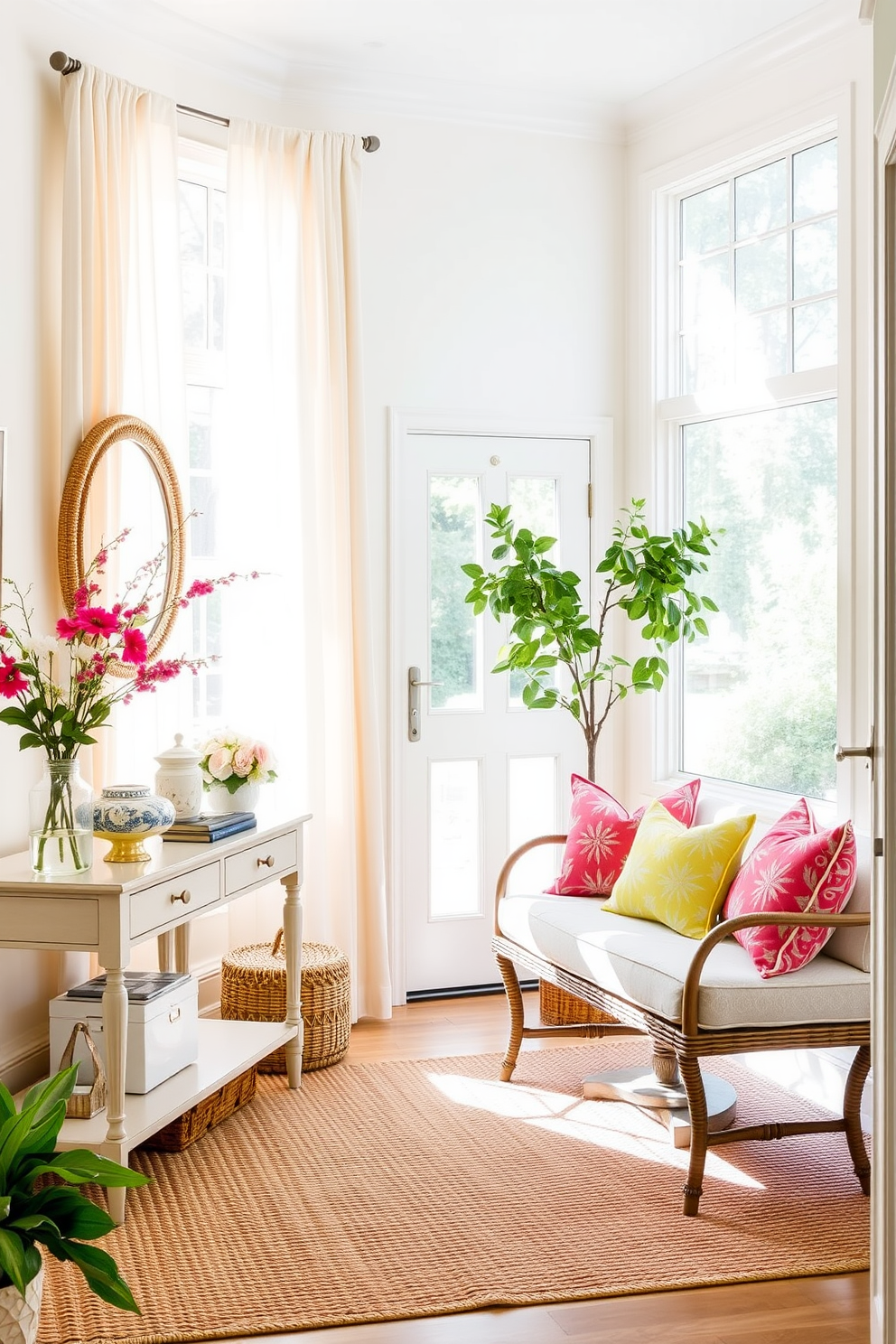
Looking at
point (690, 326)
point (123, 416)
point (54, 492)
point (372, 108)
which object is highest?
point (372, 108)

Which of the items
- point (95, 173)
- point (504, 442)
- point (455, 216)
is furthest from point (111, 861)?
point (455, 216)

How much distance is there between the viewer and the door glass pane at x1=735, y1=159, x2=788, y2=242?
417 cm

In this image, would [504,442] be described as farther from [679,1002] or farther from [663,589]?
[679,1002]

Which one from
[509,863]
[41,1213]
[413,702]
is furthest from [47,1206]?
[413,702]

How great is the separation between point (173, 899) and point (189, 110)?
250 cm

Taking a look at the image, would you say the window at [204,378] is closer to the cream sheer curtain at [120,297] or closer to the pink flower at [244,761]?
the cream sheer curtain at [120,297]

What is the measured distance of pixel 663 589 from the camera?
13.7 feet

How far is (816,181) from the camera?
158 inches

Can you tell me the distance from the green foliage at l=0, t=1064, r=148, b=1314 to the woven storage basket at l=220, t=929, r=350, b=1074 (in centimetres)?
189

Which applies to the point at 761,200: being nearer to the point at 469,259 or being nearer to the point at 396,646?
the point at 469,259

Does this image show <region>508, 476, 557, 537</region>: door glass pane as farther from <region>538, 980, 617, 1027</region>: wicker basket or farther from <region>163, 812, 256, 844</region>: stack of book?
<region>163, 812, 256, 844</region>: stack of book

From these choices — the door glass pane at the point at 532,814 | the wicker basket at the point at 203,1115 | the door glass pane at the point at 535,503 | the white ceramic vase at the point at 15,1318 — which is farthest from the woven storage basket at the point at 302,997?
the white ceramic vase at the point at 15,1318

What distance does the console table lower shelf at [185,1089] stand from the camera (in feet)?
9.51

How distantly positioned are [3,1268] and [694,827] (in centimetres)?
233
